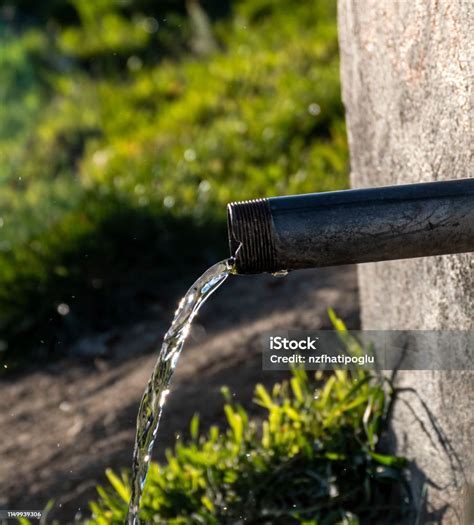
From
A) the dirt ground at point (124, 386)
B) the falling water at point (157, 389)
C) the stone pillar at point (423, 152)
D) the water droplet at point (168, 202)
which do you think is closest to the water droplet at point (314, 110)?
the water droplet at point (168, 202)

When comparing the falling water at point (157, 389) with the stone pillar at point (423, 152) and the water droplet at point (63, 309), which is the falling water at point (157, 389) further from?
the water droplet at point (63, 309)

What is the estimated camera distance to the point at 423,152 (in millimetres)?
1985

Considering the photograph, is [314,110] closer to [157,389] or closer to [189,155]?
[189,155]

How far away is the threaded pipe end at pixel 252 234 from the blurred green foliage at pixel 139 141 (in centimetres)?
235

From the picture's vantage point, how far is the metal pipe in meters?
1.44

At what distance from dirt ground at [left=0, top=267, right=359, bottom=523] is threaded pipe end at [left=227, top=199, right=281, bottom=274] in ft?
4.45

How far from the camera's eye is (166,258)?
402 cm

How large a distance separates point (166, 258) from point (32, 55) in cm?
346

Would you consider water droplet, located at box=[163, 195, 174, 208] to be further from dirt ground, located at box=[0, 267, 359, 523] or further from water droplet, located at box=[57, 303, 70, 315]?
water droplet, located at box=[57, 303, 70, 315]

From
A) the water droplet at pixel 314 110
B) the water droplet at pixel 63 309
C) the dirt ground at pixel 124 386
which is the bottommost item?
the dirt ground at pixel 124 386

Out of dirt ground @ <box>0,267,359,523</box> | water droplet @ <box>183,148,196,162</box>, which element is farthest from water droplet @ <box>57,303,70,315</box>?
water droplet @ <box>183,148,196,162</box>

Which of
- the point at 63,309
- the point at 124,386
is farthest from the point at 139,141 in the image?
the point at 124,386

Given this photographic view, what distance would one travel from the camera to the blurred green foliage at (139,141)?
3871 mm

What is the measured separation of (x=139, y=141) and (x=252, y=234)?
154 inches
